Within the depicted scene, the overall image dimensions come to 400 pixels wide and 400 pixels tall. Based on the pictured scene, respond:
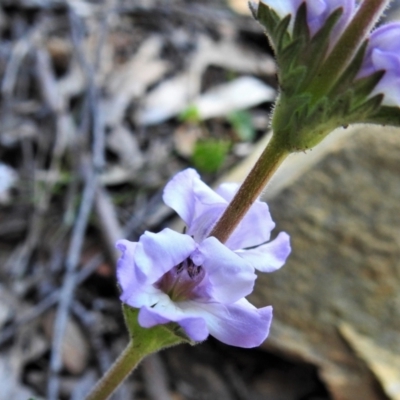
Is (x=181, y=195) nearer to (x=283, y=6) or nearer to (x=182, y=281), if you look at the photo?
(x=182, y=281)

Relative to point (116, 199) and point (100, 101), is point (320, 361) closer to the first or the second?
point (116, 199)

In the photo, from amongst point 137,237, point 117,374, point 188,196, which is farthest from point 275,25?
point 137,237

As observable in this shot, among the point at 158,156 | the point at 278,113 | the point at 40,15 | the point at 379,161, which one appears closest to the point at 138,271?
the point at 278,113

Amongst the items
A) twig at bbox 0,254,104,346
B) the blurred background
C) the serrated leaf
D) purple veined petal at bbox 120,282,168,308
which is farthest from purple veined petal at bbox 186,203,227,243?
twig at bbox 0,254,104,346

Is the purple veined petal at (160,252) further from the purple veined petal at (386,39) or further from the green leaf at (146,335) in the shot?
the purple veined petal at (386,39)

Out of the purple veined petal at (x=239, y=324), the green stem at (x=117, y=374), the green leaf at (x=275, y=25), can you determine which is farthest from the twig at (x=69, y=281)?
the green leaf at (x=275, y=25)

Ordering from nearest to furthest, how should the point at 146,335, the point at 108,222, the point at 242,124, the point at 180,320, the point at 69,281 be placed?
the point at 180,320 < the point at 146,335 < the point at 69,281 < the point at 108,222 < the point at 242,124
